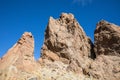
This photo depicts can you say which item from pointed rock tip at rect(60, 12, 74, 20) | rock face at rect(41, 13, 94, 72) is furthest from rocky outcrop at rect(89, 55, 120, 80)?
pointed rock tip at rect(60, 12, 74, 20)

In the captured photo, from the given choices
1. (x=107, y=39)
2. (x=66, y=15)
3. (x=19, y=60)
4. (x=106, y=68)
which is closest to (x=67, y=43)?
(x=107, y=39)

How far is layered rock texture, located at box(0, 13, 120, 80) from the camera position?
50.6 m

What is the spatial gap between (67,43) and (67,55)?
9.50 ft

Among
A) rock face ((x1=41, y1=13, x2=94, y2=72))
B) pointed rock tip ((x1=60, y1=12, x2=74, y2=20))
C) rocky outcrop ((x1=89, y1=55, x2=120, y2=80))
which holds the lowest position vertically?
rocky outcrop ((x1=89, y1=55, x2=120, y2=80))

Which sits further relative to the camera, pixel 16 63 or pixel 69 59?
pixel 69 59

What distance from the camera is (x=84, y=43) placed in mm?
60781

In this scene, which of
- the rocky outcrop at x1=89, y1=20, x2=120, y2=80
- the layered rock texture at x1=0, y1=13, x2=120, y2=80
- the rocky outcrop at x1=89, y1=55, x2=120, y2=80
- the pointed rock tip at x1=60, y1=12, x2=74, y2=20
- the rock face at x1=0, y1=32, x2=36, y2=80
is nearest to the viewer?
the rock face at x1=0, y1=32, x2=36, y2=80

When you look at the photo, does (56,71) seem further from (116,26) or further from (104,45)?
(116,26)

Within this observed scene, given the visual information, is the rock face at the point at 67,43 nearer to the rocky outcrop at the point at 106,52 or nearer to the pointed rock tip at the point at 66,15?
the pointed rock tip at the point at 66,15

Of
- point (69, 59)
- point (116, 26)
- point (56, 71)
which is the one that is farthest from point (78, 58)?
point (116, 26)

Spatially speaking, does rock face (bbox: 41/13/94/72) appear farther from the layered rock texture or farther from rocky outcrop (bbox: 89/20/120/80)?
rocky outcrop (bbox: 89/20/120/80)

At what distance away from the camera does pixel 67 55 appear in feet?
185

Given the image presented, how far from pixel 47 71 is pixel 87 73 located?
25.3ft

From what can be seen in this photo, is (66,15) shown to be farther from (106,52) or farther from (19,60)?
(19,60)
